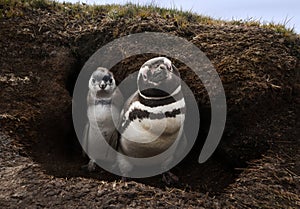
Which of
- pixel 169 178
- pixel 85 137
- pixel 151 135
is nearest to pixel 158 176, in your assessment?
pixel 169 178

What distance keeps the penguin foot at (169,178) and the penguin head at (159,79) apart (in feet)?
3.89

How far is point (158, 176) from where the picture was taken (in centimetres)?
653

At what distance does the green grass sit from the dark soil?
14 centimetres

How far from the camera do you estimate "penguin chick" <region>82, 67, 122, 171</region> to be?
A: 6.64m

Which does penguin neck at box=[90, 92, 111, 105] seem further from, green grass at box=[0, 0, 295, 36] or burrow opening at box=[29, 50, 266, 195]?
green grass at box=[0, 0, 295, 36]

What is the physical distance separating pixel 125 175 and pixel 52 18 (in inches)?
150

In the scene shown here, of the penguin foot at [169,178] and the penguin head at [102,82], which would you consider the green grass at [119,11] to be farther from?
the penguin foot at [169,178]

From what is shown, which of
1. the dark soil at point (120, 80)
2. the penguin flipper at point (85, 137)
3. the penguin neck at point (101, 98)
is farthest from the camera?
the penguin flipper at point (85, 137)

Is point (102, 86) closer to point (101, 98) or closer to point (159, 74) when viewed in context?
point (101, 98)

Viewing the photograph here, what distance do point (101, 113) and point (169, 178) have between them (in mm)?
1335

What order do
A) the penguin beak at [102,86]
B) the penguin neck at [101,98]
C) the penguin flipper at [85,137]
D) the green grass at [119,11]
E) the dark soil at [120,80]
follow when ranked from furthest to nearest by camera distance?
the green grass at [119,11] < the penguin flipper at [85,137] < the penguin neck at [101,98] < the penguin beak at [102,86] < the dark soil at [120,80]

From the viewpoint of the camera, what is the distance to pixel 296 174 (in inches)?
225

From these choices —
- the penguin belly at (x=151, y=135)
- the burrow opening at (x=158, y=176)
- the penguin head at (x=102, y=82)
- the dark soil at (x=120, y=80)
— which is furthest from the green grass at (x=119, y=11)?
the penguin belly at (x=151, y=135)

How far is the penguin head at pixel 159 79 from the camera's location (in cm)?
590
